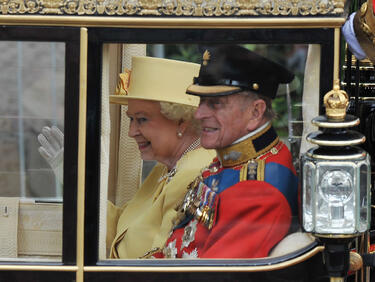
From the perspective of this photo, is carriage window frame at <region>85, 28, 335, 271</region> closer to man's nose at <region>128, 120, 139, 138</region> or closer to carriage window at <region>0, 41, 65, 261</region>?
carriage window at <region>0, 41, 65, 261</region>

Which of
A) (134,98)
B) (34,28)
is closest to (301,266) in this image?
(134,98)

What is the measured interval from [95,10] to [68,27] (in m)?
0.10

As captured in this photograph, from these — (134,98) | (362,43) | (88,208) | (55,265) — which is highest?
(362,43)

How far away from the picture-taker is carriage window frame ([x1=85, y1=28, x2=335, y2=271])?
2.35 metres

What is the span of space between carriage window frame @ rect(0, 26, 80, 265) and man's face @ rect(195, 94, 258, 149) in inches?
16.5

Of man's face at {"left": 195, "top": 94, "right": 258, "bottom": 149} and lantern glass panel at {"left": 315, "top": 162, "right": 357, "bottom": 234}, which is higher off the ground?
man's face at {"left": 195, "top": 94, "right": 258, "bottom": 149}

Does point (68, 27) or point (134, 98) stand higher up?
point (68, 27)

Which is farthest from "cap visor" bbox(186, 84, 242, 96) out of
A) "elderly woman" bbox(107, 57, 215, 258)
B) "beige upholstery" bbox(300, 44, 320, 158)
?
"beige upholstery" bbox(300, 44, 320, 158)

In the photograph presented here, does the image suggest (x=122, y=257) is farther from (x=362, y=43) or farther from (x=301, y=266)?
(x=362, y=43)

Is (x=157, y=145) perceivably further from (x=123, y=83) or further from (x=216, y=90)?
(x=216, y=90)

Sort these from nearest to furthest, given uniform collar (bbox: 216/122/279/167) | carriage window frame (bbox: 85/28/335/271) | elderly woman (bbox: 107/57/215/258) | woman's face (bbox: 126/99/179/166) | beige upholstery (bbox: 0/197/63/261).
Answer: carriage window frame (bbox: 85/28/335/271) → uniform collar (bbox: 216/122/279/167) → beige upholstery (bbox: 0/197/63/261) → elderly woman (bbox: 107/57/215/258) → woman's face (bbox: 126/99/179/166)

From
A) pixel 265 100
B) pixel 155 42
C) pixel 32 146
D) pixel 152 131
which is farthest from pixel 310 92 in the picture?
pixel 32 146

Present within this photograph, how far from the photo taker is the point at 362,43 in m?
2.49

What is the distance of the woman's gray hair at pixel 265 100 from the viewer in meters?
2.44
